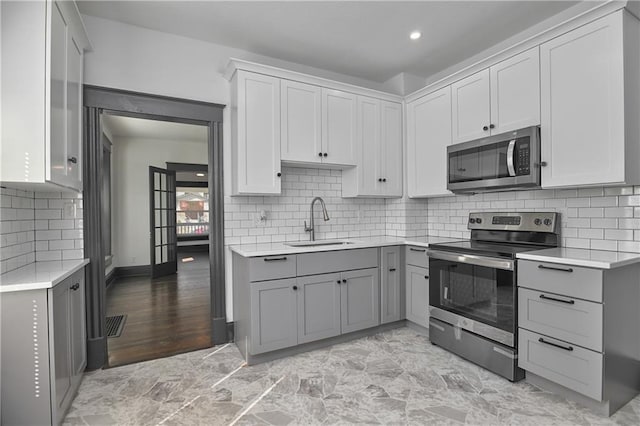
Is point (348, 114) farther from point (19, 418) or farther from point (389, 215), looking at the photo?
point (19, 418)

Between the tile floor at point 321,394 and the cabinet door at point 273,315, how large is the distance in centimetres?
17

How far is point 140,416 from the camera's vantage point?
2029mm

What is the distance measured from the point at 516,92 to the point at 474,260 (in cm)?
136

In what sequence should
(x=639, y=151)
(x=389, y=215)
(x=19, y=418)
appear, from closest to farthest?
1. (x=19, y=418)
2. (x=639, y=151)
3. (x=389, y=215)

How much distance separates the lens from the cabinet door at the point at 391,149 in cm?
366

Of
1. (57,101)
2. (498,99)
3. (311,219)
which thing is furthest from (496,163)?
(57,101)

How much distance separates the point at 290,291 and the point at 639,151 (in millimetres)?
2614

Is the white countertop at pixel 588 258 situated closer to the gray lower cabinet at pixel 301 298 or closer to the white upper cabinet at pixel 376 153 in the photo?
the gray lower cabinet at pixel 301 298

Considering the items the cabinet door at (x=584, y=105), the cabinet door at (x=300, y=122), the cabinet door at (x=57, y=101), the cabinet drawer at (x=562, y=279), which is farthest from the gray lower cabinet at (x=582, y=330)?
the cabinet door at (x=57, y=101)

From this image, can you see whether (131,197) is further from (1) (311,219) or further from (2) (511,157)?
(2) (511,157)

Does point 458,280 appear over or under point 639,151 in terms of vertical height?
under

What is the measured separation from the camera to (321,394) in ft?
→ 7.40

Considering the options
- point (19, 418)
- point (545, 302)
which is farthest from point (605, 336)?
point (19, 418)

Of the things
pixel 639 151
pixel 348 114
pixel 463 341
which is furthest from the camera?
pixel 348 114
